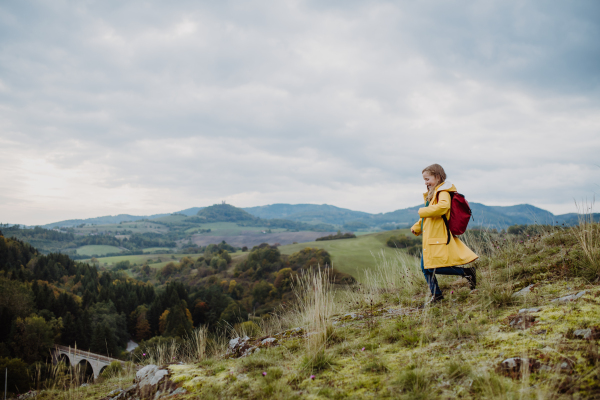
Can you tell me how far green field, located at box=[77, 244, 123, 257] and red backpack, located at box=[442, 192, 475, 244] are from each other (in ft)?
704

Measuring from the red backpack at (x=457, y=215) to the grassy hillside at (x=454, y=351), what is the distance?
0.95 metres

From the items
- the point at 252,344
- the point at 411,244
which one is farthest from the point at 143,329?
the point at 252,344

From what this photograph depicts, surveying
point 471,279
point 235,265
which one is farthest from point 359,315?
point 235,265

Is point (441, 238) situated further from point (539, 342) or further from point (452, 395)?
point (452, 395)

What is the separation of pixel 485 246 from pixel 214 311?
64.1 meters

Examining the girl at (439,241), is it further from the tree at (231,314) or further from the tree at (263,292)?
the tree at (263,292)

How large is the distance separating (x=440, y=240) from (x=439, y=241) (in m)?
0.02

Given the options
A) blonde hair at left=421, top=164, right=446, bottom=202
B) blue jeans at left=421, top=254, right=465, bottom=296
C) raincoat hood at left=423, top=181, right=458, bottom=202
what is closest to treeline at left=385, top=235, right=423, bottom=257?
blue jeans at left=421, top=254, right=465, bottom=296

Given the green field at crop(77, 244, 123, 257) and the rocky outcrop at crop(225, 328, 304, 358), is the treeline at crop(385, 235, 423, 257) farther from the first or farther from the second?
the green field at crop(77, 244, 123, 257)

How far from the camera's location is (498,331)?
10.7ft

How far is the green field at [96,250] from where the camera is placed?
588ft

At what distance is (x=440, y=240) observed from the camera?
4.65 meters

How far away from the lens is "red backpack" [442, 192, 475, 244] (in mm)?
4547

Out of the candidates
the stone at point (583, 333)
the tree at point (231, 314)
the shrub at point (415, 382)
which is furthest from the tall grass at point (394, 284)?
the tree at point (231, 314)
